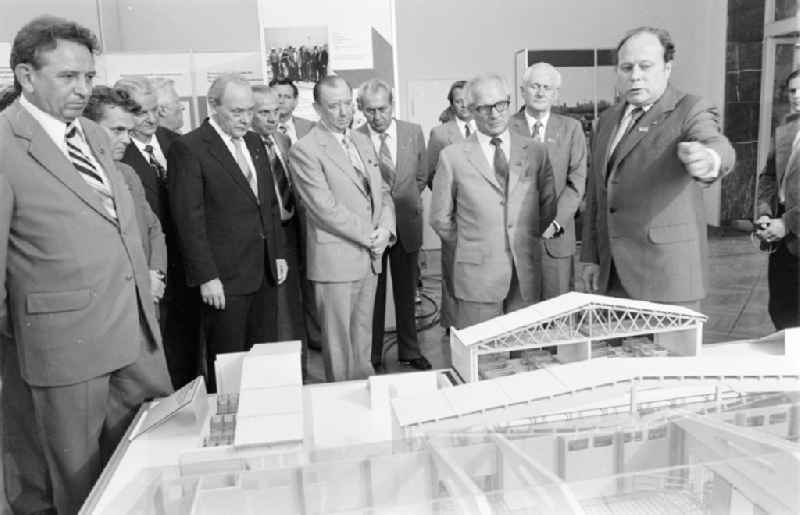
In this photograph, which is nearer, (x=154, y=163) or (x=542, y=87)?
(x=154, y=163)

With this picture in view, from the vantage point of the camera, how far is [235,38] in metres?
7.44

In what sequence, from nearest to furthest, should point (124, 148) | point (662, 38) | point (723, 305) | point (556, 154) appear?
point (662, 38) → point (124, 148) → point (556, 154) → point (723, 305)

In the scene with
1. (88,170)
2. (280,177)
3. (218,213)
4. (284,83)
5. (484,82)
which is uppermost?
(284,83)

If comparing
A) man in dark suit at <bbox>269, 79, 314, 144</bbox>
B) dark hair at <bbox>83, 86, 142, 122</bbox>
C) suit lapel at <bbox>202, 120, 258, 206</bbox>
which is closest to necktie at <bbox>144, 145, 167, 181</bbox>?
suit lapel at <bbox>202, 120, 258, 206</bbox>

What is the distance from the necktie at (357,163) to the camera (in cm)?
310

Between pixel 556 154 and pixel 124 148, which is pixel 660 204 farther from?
pixel 124 148

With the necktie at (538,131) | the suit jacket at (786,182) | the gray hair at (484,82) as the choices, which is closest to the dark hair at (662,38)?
the gray hair at (484,82)

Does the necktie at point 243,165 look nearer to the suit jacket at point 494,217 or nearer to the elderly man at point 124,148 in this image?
the elderly man at point 124,148

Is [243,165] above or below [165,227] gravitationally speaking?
above

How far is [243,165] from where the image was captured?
9.50 feet

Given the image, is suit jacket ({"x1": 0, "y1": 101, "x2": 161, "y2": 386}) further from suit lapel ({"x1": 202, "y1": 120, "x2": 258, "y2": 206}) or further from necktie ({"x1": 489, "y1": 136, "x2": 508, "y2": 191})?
necktie ({"x1": 489, "y1": 136, "x2": 508, "y2": 191})

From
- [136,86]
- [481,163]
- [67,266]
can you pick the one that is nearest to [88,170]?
[67,266]

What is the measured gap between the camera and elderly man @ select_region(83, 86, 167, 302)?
7.99 feet

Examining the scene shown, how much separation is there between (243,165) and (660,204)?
1.77 metres
